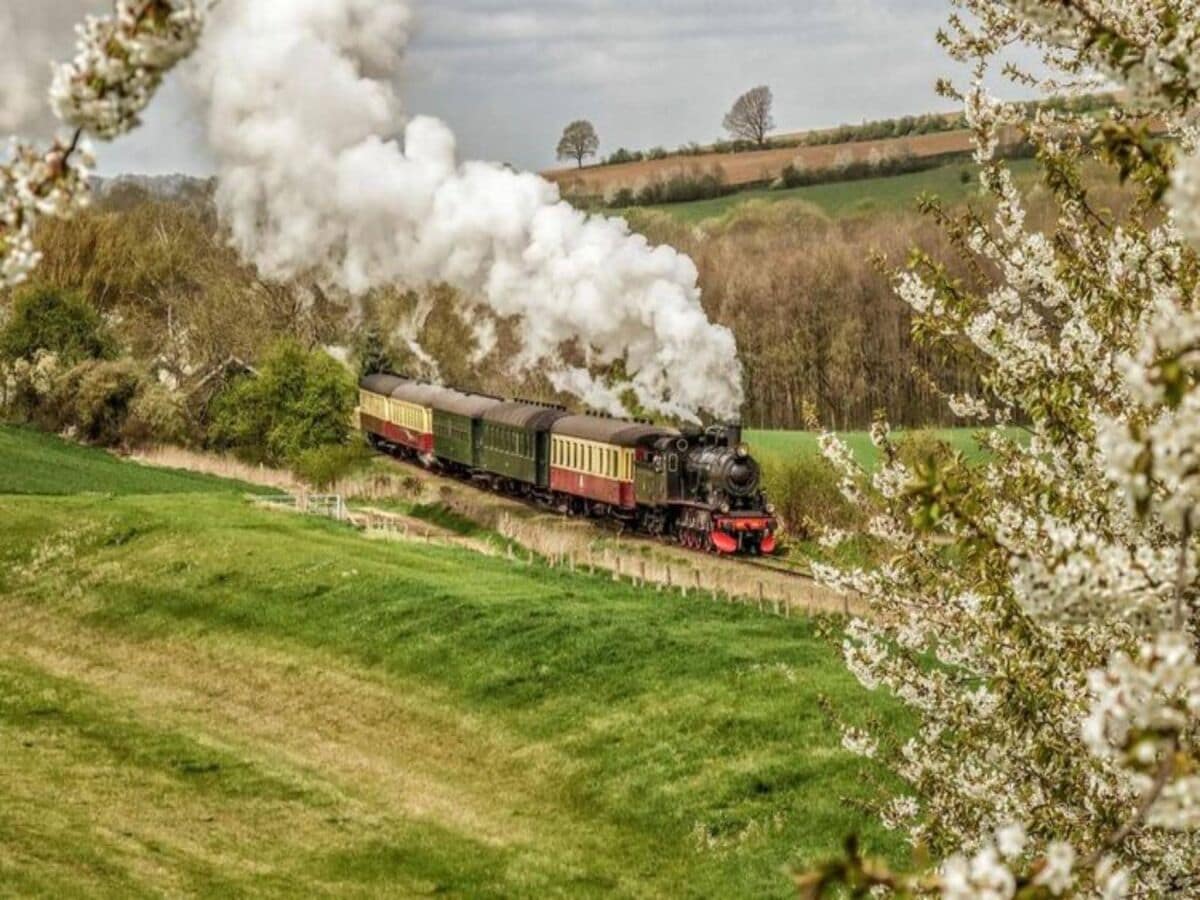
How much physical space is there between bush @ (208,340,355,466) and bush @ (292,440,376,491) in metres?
1.54

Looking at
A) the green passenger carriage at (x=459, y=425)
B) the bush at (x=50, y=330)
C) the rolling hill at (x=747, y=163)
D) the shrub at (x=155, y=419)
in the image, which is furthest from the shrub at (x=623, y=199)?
the green passenger carriage at (x=459, y=425)

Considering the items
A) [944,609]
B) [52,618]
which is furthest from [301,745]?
[944,609]

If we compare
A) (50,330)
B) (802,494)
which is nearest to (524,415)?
(802,494)

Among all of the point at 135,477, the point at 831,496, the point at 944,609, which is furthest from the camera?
the point at 135,477

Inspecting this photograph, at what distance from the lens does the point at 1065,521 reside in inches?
374

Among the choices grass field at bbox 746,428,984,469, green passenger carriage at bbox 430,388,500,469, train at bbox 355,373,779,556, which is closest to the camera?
train at bbox 355,373,779,556

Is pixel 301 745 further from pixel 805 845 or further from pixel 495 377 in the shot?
pixel 495 377

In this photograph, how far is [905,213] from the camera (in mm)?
107625

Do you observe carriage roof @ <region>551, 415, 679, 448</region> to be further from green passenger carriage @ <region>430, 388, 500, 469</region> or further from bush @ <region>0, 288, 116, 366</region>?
bush @ <region>0, 288, 116, 366</region>

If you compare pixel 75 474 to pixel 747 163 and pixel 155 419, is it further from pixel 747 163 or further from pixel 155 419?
pixel 747 163

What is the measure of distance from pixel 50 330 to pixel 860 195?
6856cm

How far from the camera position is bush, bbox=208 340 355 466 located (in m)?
56.8

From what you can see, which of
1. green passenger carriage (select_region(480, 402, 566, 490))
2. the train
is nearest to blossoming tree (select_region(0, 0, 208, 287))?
the train

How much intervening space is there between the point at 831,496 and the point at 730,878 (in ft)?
83.7
